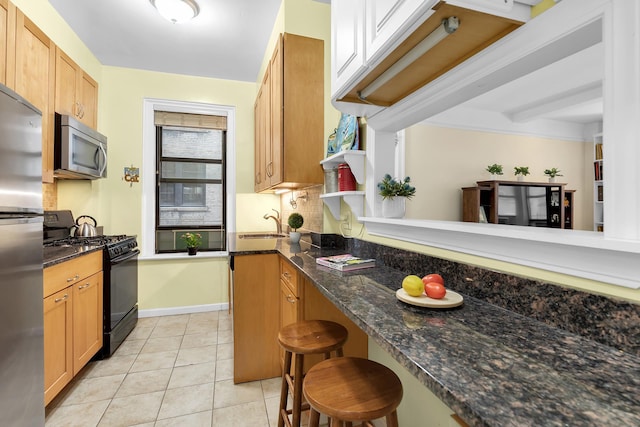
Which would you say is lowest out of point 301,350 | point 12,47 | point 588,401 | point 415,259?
point 301,350

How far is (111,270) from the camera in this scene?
2.60 metres

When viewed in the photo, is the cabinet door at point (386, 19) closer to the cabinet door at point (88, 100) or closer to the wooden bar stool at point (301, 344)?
the wooden bar stool at point (301, 344)

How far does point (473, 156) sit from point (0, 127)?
3.77m

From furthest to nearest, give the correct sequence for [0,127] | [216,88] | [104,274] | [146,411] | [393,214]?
[216,88], [104,274], [146,411], [393,214], [0,127]

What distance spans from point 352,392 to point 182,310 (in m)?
3.24

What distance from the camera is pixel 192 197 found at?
12.8 ft

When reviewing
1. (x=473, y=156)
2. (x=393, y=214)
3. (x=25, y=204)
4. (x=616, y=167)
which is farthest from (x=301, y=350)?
(x=473, y=156)

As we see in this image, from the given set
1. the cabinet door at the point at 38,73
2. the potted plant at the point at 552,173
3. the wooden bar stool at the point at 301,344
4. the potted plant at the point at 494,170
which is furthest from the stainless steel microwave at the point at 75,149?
the potted plant at the point at 552,173

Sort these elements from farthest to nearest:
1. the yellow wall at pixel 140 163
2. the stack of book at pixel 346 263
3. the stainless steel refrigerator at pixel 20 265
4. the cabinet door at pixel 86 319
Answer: the yellow wall at pixel 140 163 < the cabinet door at pixel 86 319 < the stack of book at pixel 346 263 < the stainless steel refrigerator at pixel 20 265

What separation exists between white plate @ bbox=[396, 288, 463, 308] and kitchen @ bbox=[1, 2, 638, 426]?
284cm

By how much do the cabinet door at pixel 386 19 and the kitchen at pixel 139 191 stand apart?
2.76m

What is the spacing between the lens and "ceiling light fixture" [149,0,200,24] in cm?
222

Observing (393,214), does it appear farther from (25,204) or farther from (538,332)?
(25,204)

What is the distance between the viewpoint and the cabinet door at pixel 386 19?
84 centimetres
